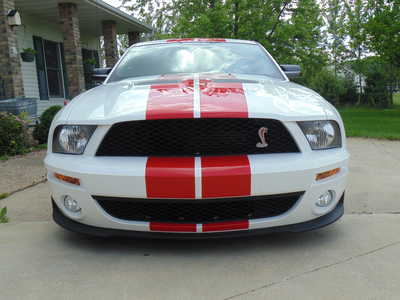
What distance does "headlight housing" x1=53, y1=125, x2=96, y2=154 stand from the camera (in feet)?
6.74

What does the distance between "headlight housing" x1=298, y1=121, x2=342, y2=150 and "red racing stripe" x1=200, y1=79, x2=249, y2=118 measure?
0.34 m

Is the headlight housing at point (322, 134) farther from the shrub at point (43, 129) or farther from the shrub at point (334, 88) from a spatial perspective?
the shrub at point (334, 88)

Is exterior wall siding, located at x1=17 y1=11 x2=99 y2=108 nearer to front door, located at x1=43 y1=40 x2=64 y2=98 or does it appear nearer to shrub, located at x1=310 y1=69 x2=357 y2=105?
front door, located at x1=43 y1=40 x2=64 y2=98

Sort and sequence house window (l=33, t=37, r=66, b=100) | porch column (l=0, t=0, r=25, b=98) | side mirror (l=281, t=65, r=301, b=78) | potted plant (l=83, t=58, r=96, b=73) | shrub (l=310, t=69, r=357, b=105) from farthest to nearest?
shrub (l=310, t=69, r=357, b=105), potted plant (l=83, t=58, r=96, b=73), house window (l=33, t=37, r=66, b=100), porch column (l=0, t=0, r=25, b=98), side mirror (l=281, t=65, r=301, b=78)

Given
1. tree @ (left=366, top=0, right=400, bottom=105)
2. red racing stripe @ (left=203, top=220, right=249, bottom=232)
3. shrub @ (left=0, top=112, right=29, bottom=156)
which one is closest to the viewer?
red racing stripe @ (left=203, top=220, right=249, bottom=232)

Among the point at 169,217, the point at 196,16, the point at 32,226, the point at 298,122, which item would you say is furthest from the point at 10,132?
the point at 196,16

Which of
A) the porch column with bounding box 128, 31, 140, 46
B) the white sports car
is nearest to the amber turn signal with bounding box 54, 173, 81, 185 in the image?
the white sports car

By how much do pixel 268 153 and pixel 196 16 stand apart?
11625 millimetres

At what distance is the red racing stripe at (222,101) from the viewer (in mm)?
1953

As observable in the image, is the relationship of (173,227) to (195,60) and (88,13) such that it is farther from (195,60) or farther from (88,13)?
(88,13)

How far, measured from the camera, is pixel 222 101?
206cm

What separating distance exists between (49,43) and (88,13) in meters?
1.48

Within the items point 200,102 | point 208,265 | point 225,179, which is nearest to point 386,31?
point 200,102

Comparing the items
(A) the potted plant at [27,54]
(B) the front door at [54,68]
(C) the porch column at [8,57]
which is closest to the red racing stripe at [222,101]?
(C) the porch column at [8,57]
